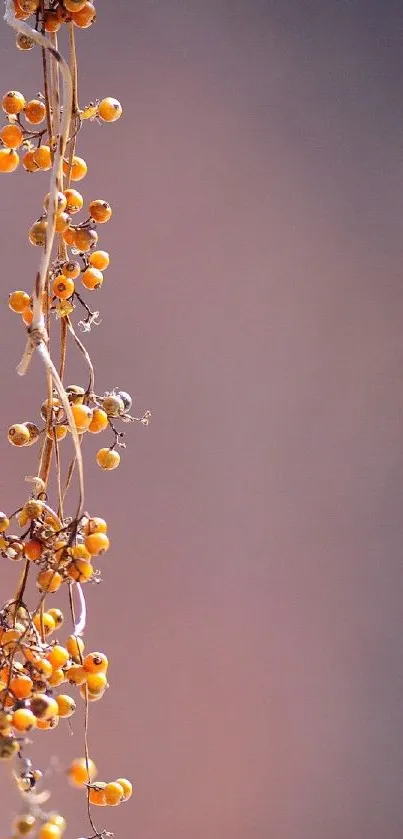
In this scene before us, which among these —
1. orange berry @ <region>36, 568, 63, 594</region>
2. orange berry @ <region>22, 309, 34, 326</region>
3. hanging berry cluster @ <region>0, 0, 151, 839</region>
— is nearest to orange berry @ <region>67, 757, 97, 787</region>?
hanging berry cluster @ <region>0, 0, 151, 839</region>

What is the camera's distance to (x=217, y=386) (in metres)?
1.29

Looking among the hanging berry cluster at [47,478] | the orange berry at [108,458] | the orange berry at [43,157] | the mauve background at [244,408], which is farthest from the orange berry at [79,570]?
the mauve background at [244,408]

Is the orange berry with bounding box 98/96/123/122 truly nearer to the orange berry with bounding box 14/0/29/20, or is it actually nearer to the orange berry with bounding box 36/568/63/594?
the orange berry with bounding box 14/0/29/20

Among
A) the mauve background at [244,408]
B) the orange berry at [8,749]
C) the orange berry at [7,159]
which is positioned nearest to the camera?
Result: the orange berry at [8,749]

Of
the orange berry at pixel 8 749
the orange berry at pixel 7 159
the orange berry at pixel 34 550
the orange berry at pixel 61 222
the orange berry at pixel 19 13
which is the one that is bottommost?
the orange berry at pixel 8 749

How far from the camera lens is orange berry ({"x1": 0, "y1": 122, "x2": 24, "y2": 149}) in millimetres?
458

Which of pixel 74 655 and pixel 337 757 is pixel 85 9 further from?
pixel 337 757

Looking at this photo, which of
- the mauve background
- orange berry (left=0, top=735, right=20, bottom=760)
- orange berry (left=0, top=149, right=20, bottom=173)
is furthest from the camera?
the mauve background

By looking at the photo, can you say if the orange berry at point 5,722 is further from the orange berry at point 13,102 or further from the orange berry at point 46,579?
the orange berry at point 13,102

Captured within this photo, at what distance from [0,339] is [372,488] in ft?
2.08

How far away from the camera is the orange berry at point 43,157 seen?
434mm

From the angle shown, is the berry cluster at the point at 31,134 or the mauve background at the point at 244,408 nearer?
the berry cluster at the point at 31,134

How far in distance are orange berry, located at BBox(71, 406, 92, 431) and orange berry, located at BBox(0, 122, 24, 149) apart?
15 centimetres

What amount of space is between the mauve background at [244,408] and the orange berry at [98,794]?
72 cm
